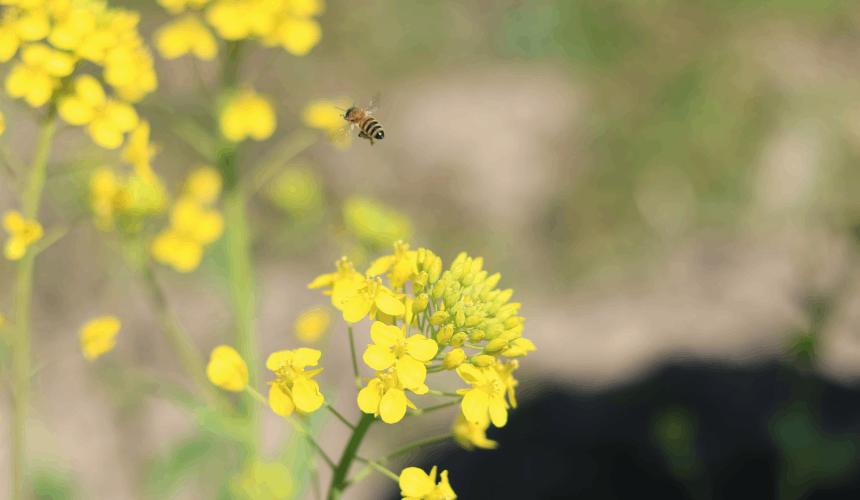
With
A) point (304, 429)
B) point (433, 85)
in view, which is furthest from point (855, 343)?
point (433, 85)

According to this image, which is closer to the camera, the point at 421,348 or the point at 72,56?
the point at 421,348

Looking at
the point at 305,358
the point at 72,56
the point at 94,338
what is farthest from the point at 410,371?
the point at 72,56

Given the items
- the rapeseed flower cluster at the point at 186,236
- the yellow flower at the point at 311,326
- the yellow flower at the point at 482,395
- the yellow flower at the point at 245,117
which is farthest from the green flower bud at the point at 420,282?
the yellow flower at the point at 311,326

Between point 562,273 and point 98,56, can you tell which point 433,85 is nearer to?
point 562,273

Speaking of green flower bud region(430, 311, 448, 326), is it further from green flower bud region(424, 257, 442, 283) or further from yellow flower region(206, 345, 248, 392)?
yellow flower region(206, 345, 248, 392)

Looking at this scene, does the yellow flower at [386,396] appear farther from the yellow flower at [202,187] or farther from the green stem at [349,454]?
the yellow flower at [202,187]

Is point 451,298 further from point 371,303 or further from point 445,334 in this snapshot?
point 371,303
